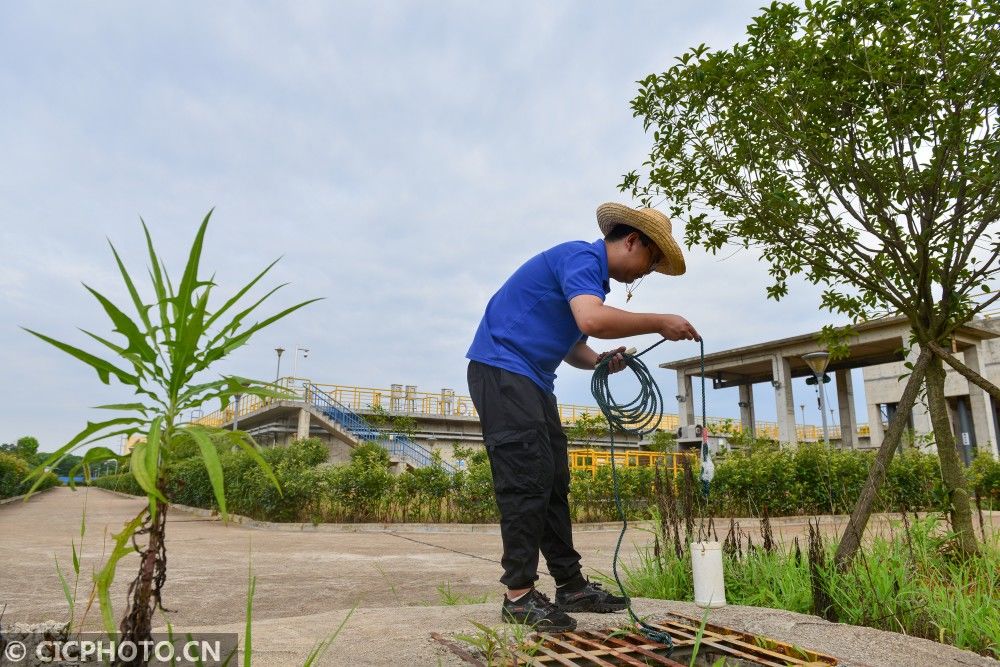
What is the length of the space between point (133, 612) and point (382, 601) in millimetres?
3711

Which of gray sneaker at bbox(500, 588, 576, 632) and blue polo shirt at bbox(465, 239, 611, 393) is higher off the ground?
blue polo shirt at bbox(465, 239, 611, 393)

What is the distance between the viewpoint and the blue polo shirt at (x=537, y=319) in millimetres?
2842

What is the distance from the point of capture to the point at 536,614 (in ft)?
8.21

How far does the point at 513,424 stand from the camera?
271 centimetres

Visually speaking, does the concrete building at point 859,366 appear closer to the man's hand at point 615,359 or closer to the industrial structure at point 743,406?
the industrial structure at point 743,406

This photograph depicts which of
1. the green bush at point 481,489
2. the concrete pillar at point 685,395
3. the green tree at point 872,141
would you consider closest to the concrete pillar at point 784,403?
the concrete pillar at point 685,395

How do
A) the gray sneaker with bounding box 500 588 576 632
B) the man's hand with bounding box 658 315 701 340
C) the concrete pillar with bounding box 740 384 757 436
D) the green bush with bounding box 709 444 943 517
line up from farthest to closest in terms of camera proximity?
the concrete pillar with bounding box 740 384 757 436 < the green bush with bounding box 709 444 943 517 < the man's hand with bounding box 658 315 701 340 < the gray sneaker with bounding box 500 588 576 632

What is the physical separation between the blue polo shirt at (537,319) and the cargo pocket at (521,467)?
1.05 feet

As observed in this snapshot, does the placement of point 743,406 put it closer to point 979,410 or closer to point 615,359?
point 979,410

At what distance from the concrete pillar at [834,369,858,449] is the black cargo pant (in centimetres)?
2872

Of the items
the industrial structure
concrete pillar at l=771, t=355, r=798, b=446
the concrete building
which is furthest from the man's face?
concrete pillar at l=771, t=355, r=798, b=446

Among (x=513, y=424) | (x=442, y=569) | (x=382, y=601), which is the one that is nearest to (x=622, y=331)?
(x=513, y=424)

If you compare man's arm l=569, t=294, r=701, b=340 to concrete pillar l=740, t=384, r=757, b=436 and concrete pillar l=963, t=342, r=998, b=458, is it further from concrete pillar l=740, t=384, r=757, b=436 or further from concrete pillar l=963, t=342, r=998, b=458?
concrete pillar l=740, t=384, r=757, b=436

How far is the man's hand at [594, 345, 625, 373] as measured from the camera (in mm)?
3109
